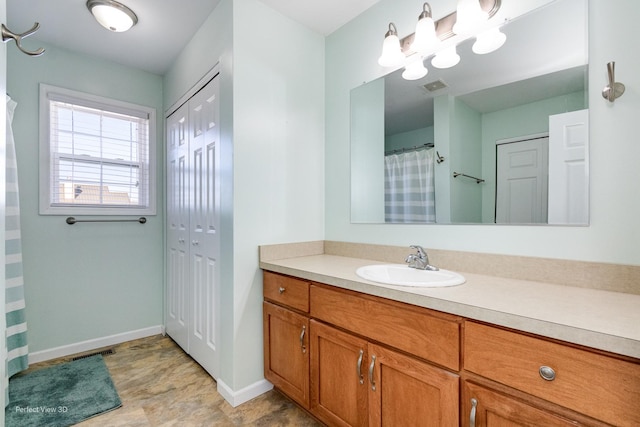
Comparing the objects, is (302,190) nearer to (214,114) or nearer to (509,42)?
(214,114)

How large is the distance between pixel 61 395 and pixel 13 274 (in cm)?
84

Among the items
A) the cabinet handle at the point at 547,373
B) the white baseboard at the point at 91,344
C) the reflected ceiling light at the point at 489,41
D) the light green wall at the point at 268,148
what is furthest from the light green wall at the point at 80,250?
the cabinet handle at the point at 547,373

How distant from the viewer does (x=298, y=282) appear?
1558 mm

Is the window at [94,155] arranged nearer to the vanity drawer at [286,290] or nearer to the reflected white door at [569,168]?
the vanity drawer at [286,290]

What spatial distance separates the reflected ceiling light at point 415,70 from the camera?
5.34ft

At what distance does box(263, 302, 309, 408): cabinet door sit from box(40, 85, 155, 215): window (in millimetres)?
1797

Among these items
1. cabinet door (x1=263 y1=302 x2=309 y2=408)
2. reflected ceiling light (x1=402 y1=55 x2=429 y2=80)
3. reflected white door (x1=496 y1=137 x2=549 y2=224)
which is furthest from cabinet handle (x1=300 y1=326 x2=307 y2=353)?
reflected ceiling light (x1=402 y1=55 x2=429 y2=80)

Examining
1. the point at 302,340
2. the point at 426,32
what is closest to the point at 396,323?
the point at 302,340

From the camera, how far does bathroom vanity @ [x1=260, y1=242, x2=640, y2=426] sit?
71cm

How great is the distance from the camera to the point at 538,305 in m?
0.89

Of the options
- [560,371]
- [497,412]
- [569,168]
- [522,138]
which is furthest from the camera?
[522,138]

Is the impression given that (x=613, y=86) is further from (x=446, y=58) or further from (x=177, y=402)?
(x=177, y=402)

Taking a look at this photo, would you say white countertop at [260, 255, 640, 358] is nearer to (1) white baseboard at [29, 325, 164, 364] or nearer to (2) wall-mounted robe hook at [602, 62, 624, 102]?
(2) wall-mounted robe hook at [602, 62, 624, 102]

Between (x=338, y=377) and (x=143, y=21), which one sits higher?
(x=143, y=21)
